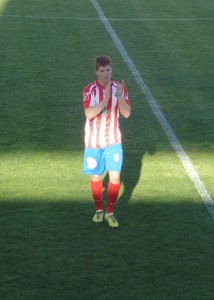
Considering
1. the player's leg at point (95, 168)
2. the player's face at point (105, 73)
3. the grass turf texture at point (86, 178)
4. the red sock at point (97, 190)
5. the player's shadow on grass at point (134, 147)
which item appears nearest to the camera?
the grass turf texture at point (86, 178)

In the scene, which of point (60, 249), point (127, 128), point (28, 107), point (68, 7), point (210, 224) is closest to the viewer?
point (60, 249)

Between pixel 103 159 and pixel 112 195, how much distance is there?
37cm

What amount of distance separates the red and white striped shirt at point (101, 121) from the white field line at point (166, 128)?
1.44m

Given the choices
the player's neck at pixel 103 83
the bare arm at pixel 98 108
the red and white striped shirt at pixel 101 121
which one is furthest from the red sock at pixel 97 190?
the player's neck at pixel 103 83

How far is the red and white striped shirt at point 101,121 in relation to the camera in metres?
9.73

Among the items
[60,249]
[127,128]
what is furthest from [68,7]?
[60,249]

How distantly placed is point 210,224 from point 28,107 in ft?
18.9

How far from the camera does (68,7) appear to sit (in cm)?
2395

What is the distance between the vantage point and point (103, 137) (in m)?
9.80

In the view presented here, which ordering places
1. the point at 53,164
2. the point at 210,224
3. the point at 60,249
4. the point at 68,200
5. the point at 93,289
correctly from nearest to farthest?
the point at 93,289
the point at 60,249
the point at 210,224
the point at 68,200
the point at 53,164

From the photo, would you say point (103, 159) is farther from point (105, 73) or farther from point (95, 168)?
point (105, 73)

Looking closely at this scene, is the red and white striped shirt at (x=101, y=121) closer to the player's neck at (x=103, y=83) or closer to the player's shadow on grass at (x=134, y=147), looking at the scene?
the player's neck at (x=103, y=83)

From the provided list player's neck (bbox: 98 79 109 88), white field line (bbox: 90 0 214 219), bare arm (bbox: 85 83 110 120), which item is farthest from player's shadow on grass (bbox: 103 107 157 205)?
player's neck (bbox: 98 79 109 88)

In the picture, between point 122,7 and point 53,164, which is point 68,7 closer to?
point 122,7
